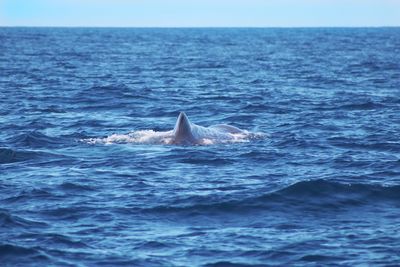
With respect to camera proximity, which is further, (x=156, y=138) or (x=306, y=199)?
(x=156, y=138)

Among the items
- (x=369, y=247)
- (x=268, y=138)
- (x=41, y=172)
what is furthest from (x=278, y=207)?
(x=268, y=138)

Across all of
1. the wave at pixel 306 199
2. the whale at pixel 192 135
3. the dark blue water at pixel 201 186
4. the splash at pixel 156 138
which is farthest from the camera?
the splash at pixel 156 138

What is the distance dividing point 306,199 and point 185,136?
7.16 metres

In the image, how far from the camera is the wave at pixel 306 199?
1534cm

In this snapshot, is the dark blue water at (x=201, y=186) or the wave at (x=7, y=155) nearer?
the dark blue water at (x=201, y=186)

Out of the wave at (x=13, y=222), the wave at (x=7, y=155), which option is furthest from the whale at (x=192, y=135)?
the wave at (x=13, y=222)

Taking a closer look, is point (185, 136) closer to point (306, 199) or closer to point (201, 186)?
point (201, 186)

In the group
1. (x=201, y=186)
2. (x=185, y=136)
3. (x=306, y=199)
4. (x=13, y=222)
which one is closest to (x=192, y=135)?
(x=185, y=136)

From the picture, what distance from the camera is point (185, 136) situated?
897 inches

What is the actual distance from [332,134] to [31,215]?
12.6 metres

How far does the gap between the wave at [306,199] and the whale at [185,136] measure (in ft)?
19.5

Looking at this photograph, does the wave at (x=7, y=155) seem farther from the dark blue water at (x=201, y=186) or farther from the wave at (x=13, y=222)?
the wave at (x=13, y=222)

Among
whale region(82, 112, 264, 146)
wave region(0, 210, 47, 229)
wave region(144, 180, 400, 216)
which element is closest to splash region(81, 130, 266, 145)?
whale region(82, 112, 264, 146)

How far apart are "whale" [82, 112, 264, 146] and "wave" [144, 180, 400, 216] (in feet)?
19.5
